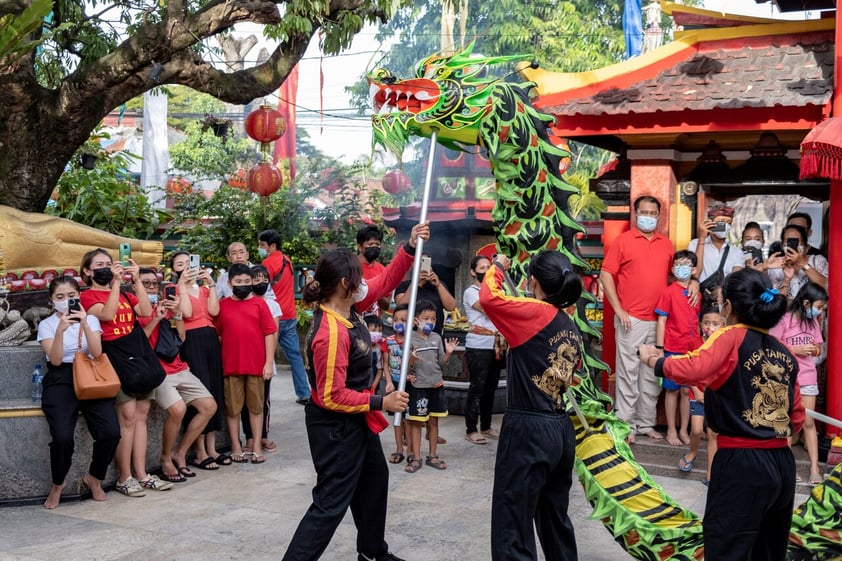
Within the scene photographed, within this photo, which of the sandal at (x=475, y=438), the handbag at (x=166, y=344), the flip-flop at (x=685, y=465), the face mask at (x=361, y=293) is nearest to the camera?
the face mask at (x=361, y=293)

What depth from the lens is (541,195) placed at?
506cm

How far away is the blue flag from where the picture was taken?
17250 millimetres

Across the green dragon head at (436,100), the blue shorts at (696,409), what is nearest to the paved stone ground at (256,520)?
the blue shorts at (696,409)

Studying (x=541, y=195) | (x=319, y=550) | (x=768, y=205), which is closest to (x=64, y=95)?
(x=541, y=195)

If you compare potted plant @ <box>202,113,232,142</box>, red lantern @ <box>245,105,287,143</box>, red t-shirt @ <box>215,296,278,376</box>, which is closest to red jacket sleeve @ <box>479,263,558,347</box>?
red t-shirt @ <box>215,296,278,376</box>

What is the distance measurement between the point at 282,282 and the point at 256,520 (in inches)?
143

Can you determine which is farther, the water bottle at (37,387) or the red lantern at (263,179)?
the red lantern at (263,179)

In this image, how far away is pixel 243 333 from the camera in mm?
7094

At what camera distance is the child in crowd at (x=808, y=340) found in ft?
21.4

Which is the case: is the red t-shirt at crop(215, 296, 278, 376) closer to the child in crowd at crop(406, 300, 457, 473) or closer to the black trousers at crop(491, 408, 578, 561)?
the child in crowd at crop(406, 300, 457, 473)

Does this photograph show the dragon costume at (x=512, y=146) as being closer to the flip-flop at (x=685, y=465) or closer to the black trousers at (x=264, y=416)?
the flip-flop at (x=685, y=465)

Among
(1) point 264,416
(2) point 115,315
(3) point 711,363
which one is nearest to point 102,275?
(2) point 115,315

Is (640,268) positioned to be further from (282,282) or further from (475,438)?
(282,282)

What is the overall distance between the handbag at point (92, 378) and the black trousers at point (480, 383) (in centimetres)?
296
